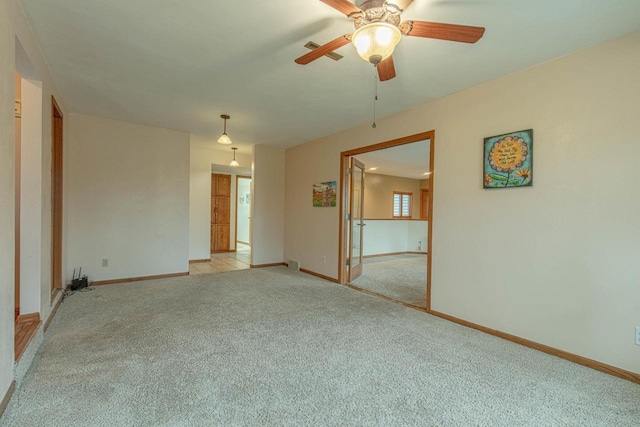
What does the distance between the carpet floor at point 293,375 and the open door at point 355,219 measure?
1.65m

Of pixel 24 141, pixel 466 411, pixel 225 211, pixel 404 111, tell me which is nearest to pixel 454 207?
pixel 404 111

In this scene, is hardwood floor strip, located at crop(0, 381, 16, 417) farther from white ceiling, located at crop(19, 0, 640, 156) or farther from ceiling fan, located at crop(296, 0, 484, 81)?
ceiling fan, located at crop(296, 0, 484, 81)

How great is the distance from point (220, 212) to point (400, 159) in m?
4.79

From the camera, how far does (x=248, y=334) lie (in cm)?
266

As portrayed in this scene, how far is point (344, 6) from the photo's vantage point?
1.51 m

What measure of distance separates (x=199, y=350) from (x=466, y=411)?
1.94 metres

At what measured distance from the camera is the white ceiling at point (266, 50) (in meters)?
1.89

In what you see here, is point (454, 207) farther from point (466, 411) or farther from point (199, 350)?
point (199, 350)

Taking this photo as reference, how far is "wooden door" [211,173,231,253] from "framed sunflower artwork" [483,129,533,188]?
6.44m

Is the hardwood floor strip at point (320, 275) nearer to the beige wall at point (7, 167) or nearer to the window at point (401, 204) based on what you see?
the beige wall at point (7, 167)

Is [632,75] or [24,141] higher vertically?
[632,75]

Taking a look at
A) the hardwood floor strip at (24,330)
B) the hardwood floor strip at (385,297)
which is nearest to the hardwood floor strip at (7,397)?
the hardwood floor strip at (24,330)

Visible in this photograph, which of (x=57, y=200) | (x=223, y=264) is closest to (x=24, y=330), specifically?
(x=57, y=200)

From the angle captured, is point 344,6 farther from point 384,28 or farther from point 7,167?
point 7,167
